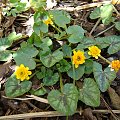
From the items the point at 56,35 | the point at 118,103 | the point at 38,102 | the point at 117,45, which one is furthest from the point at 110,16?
the point at 38,102

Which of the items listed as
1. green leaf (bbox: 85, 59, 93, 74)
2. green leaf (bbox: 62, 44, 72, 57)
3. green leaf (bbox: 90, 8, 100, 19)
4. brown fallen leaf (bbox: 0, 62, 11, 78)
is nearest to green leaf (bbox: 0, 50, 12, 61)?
brown fallen leaf (bbox: 0, 62, 11, 78)

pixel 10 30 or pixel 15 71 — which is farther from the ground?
pixel 10 30

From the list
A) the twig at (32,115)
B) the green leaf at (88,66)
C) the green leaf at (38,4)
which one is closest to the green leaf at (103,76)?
the green leaf at (88,66)

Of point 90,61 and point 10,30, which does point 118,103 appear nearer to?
point 90,61

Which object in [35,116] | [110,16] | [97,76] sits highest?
[110,16]

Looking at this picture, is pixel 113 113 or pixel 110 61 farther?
pixel 110 61

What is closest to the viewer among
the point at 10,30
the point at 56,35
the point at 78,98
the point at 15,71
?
the point at 78,98

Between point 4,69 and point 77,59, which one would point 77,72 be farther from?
point 4,69
